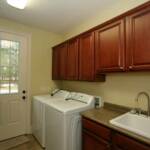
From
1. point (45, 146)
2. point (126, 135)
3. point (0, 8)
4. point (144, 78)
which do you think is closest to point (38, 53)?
point (0, 8)

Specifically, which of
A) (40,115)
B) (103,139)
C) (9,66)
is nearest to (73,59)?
(40,115)

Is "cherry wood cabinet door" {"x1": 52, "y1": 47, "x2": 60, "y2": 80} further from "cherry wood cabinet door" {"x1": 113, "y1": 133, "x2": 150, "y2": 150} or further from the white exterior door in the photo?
"cherry wood cabinet door" {"x1": 113, "y1": 133, "x2": 150, "y2": 150}

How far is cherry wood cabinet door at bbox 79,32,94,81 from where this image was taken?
6.92 feet

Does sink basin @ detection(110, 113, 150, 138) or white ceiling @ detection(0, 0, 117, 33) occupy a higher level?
white ceiling @ detection(0, 0, 117, 33)

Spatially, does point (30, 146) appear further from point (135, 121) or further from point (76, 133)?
point (135, 121)

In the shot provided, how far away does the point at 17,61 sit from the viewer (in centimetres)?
291

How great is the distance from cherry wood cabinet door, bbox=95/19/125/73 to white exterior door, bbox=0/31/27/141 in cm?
177

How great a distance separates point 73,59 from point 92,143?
4.82ft

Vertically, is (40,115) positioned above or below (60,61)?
below

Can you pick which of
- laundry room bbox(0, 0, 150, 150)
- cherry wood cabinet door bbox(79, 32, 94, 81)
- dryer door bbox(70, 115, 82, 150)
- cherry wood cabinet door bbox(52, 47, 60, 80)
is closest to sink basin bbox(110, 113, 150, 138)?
laundry room bbox(0, 0, 150, 150)

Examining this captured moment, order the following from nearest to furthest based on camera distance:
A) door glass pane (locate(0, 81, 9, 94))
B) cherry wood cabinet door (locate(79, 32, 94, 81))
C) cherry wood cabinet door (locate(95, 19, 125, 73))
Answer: cherry wood cabinet door (locate(95, 19, 125, 73)), cherry wood cabinet door (locate(79, 32, 94, 81)), door glass pane (locate(0, 81, 9, 94))

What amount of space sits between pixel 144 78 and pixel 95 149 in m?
1.07

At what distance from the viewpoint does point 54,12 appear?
95.3 inches

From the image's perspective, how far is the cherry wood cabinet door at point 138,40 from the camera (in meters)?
1.38
